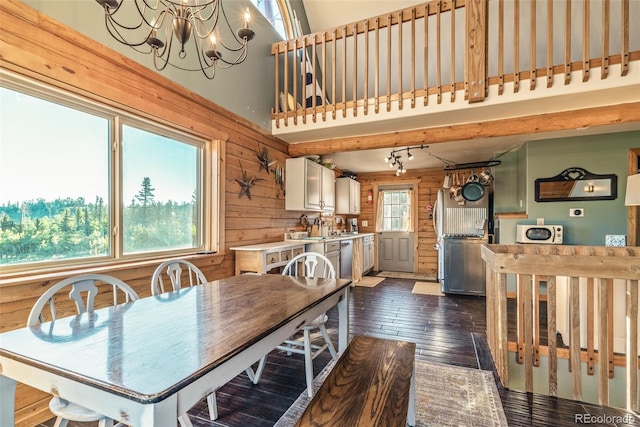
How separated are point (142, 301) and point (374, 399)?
125 cm

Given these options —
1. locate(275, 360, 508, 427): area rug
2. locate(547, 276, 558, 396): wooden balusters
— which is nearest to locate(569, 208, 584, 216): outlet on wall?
locate(547, 276, 558, 396): wooden balusters

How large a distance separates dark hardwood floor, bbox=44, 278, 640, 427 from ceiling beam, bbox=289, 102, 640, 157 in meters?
2.12

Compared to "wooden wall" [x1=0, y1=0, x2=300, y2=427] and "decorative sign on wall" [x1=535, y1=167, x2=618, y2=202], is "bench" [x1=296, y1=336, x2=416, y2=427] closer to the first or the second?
"wooden wall" [x1=0, y1=0, x2=300, y2=427]

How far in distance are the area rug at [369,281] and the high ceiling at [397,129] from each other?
230cm

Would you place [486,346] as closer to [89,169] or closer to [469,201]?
[469,201]

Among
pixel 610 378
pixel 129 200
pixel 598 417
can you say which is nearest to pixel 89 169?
pixel 129 200

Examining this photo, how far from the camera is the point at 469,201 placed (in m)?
5.27

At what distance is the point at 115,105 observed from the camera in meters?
2.14

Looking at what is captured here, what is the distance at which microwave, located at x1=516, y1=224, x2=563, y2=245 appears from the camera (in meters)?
3.94

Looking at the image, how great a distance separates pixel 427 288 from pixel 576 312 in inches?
127

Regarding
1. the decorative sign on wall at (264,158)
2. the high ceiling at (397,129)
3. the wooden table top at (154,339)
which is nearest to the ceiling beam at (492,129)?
the high ceiling at (397,129)

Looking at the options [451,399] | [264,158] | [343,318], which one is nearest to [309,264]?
[343,318]

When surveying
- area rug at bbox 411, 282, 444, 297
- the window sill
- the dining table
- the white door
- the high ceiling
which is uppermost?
the high ceiling

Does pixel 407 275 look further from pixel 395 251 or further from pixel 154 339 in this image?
pixel 154 339
